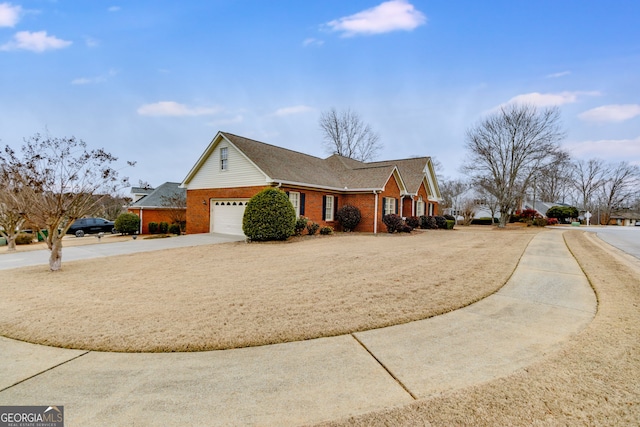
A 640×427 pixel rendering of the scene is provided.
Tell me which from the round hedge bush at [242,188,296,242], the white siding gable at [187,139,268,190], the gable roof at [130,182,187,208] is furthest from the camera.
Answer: the gable roof at [130,182,187,208]

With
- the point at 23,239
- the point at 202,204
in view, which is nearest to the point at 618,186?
the point at 202,204

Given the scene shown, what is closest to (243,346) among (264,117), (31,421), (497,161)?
(31,421)

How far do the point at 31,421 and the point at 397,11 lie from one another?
14944 mm

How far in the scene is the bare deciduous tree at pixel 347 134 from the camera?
3925 centimetres

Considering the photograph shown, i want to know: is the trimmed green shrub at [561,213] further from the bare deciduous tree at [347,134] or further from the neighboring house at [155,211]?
the neighboring house at [155,211]

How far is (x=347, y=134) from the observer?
1561 inches

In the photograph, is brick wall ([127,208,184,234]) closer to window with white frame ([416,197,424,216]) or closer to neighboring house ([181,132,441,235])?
neighboring house ([181,132,441,235])

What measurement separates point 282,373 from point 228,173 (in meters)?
15.1

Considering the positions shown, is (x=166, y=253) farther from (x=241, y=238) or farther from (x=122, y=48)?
(x=122, y=48)

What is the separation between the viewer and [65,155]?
29.3ft

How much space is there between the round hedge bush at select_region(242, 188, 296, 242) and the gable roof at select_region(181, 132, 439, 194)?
1.36 m

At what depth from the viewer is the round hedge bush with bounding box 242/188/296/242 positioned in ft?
44.0

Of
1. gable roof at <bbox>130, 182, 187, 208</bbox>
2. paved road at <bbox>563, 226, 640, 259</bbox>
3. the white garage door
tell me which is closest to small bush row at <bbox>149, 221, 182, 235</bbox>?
gable roof at <bbox>130, 182, 187, 208</bbox>

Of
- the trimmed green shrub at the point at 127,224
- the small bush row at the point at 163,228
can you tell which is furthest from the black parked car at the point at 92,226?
the small bush row at the point at 163,228
